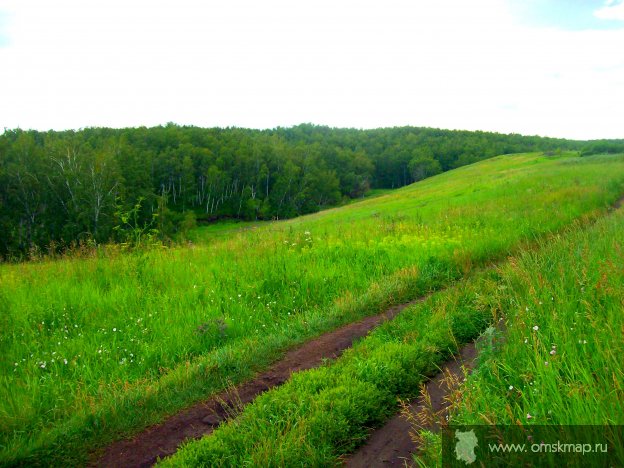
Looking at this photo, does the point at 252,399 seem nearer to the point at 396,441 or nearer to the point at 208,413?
the point at 208,413

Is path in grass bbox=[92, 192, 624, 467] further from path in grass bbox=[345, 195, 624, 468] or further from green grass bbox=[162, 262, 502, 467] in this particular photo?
green grass bbox=[162, 262, 502, 467]

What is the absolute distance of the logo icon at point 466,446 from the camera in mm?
2914

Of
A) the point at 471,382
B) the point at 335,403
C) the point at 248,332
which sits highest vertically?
the point at 471,382

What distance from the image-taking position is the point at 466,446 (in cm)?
299

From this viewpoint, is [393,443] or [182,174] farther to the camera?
[182,174]

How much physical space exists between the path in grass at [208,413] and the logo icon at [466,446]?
2594 mm

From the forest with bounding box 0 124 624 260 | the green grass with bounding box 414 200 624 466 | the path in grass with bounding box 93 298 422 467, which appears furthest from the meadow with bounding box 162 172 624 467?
the forest with bounding box 0 124 624 260

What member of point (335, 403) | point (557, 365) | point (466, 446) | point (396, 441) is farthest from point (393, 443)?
point (557, 365)

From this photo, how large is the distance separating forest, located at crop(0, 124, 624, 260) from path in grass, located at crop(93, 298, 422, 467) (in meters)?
5.54

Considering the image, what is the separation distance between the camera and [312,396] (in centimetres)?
454

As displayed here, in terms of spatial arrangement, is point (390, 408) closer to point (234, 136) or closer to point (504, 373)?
point (504, 373)

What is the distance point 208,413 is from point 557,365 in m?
3.67

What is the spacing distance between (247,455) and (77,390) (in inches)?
114

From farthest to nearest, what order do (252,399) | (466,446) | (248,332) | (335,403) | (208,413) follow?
(248,332), (252,399), (208,413), (335,403), (466,446)
